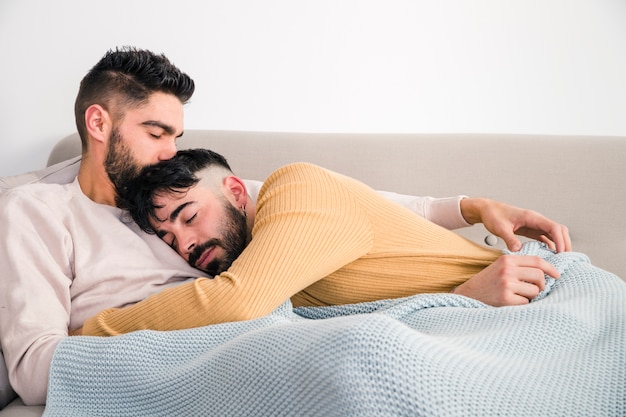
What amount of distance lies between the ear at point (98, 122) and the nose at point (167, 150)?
141 millimetres

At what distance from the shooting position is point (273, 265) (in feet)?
3.80

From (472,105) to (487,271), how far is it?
1091mm

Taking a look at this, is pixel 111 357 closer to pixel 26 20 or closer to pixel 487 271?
pixel 487 271

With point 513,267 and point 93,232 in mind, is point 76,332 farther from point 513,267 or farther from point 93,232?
point 513,267

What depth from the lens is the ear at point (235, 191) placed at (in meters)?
1.54

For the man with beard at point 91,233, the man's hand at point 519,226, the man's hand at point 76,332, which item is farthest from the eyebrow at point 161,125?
the man's hand at point 519,226

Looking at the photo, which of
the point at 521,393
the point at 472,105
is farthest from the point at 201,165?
the point at 472,105

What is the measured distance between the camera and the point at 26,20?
7.07ft

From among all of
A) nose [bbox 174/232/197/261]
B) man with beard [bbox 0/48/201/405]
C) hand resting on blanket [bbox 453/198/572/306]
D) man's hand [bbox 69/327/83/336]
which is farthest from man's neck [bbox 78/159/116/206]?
hand resting on blanket [bbox 453/198/572/306]

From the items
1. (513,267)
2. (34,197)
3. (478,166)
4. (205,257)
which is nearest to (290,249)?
(205,257)

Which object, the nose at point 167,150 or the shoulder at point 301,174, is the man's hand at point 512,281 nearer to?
the shoulder at point 301,174

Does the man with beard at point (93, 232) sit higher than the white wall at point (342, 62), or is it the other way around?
the white wall at point (342, 62)

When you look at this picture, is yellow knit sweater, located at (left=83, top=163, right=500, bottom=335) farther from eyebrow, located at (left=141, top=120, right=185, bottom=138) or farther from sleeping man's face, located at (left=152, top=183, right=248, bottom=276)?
eyebrow, located at (left=141, top=120, right=185, bottom=138)

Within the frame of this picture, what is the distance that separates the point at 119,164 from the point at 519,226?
944 millimetres
